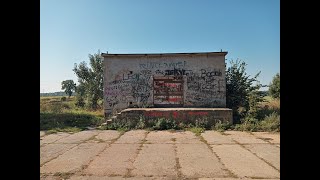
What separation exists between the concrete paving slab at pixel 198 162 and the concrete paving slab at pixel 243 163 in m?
0.25

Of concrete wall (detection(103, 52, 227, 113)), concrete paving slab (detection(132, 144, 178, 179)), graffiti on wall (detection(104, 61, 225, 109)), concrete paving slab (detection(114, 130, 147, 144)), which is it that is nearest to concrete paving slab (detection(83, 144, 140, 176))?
concrete paving slab (detection(132, 144, 178, 179))

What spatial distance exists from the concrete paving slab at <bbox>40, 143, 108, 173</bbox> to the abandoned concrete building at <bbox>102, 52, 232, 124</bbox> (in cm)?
744

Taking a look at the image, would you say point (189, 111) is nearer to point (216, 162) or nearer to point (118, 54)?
point (118, 54)

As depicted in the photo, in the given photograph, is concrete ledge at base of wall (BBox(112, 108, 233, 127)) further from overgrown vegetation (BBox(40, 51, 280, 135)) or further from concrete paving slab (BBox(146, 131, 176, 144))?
concrete paving slab (BBox(146, 131, 176, 144))

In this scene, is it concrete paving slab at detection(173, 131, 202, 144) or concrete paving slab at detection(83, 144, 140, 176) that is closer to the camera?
concrete paving slab at detection(83, 144, 140, 176)

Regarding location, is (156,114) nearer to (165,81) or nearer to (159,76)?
(165,81)

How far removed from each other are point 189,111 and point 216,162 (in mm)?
7268

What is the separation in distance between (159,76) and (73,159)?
32.0 feet

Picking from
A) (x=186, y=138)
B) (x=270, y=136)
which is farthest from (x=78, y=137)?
(x=270, y=136)

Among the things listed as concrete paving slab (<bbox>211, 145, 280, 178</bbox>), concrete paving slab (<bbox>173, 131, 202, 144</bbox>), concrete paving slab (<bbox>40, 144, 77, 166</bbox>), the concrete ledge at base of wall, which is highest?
the concrete ledge at base of wall

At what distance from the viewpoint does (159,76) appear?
16.3m

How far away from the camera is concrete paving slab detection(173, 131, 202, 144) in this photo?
9.60 m
